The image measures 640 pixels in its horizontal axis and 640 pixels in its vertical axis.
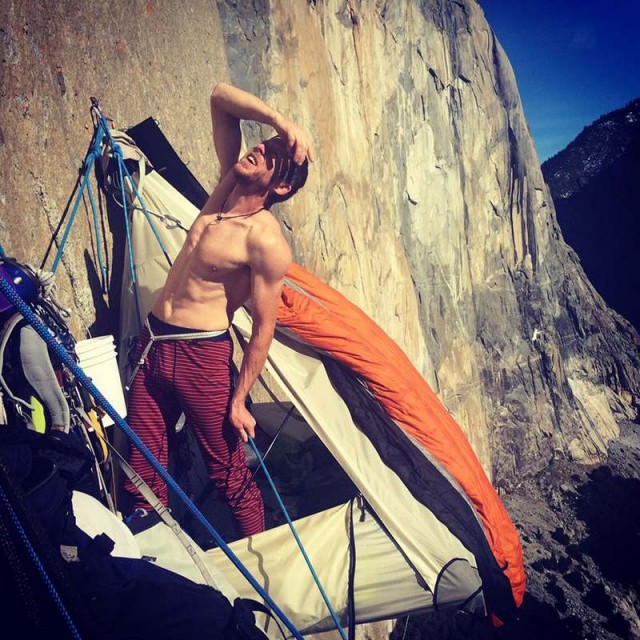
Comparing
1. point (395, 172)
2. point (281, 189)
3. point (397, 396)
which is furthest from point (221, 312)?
point (395, 172)

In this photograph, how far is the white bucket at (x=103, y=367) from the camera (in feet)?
6.12

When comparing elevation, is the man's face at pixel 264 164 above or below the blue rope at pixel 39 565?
above

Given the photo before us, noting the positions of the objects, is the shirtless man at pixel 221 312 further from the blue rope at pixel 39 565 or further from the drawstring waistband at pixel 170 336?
the blue rope at pixel 39 565

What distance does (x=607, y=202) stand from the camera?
17.7m

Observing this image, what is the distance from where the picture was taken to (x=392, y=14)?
6.68 m

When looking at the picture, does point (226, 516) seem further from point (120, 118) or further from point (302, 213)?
point (302, 213)

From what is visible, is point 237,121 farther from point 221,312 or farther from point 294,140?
point 221,312

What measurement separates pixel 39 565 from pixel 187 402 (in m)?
1.12

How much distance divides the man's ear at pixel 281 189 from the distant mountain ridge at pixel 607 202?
18366 millimetres

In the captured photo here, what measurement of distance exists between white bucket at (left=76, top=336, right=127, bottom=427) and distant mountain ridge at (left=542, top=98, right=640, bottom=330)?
18.9m

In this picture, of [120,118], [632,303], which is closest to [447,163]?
[120,118]

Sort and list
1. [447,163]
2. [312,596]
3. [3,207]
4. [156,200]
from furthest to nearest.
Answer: [447,163], [156,200], [312,596], [3,207]

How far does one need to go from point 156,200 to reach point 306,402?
1541mm

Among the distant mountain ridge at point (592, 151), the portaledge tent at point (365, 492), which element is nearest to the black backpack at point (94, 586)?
the portaledge tent at point (365, 492)
